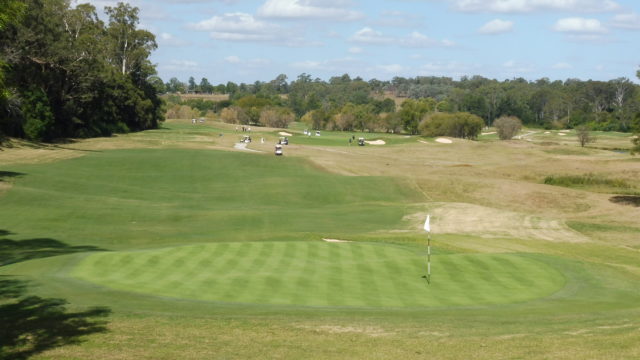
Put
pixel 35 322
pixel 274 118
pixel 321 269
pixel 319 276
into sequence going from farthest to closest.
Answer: pixel 274 118 < pixel 321 269 < pixel 319 276 < pixel 35 322

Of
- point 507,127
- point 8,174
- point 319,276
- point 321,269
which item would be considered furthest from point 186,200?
point 507,127

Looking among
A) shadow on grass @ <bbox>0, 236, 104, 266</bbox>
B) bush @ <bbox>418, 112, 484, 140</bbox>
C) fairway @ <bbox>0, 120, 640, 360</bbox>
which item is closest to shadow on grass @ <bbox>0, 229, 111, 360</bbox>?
fairway @ <bbox>0, 120, 640, 360</bbox>

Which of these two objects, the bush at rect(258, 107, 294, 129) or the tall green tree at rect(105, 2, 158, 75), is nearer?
the tall green tree at rect(105, 2, 158, 75)

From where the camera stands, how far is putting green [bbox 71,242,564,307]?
18.7 metres

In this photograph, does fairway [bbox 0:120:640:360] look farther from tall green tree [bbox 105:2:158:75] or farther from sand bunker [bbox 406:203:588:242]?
tall green tree [bbox 105:2:158:75]

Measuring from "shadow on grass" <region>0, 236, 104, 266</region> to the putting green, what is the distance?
472 cm

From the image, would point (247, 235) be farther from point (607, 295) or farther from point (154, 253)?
→ point (607, 295)

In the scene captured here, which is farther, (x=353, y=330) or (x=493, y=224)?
(x=493, y=224)

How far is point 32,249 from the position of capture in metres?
30.0

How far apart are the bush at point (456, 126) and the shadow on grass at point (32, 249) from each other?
128169 millimetres

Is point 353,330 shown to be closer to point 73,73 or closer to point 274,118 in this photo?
point 73,73

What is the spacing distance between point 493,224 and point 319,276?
73.6 ft

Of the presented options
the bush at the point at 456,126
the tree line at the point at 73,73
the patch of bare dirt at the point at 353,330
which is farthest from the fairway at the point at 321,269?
the bush at the point at 456,126

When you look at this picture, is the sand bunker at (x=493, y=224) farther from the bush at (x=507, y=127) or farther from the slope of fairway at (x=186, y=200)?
the bush at (x=507, y=127)
